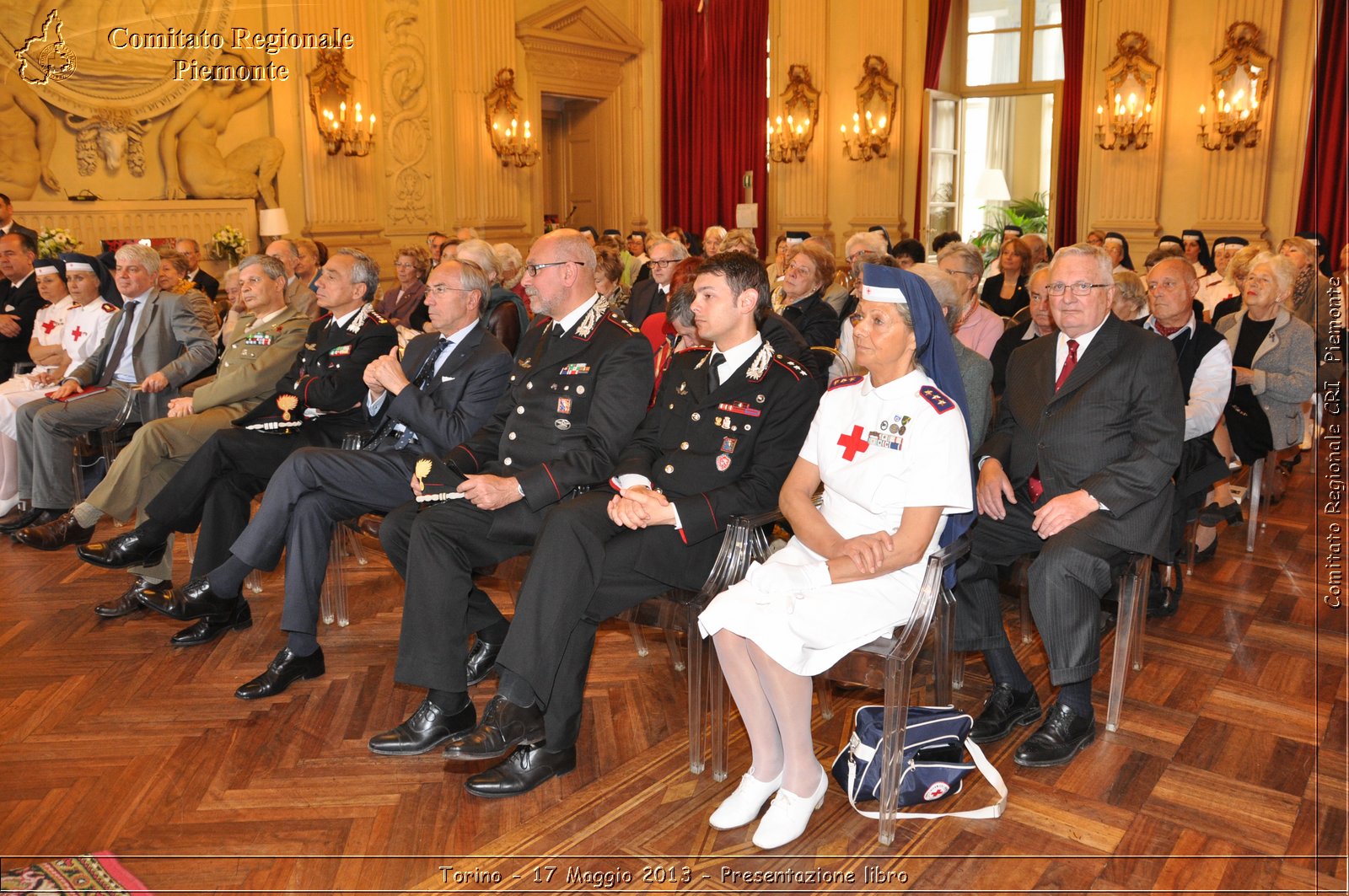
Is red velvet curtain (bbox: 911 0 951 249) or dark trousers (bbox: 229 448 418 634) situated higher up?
red velvet curtain (bbox: 911 0 951 249)

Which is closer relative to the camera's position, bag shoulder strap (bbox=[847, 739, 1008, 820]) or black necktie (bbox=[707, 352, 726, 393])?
bag shoulder strap (bbox=[847, 739, 1008, 820])

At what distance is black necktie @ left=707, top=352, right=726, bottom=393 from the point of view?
3.02 metres

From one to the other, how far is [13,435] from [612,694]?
11.8 feet

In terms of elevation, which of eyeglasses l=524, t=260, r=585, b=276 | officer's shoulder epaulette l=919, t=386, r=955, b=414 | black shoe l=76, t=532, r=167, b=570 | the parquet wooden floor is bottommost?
the parquet wooden floor

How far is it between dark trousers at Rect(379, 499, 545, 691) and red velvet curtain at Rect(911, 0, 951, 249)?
29.1 ft

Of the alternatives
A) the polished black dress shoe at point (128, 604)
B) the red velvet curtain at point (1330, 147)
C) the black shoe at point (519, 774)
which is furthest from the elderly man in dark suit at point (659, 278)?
the red velvet curtain at point (1330, 147)

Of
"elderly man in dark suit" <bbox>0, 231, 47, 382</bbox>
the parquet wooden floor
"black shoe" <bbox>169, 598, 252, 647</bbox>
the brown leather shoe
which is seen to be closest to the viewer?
the parquet wooden floor

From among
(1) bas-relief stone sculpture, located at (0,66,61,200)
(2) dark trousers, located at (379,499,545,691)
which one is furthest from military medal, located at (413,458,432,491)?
(1) bas-relief stone sculpture, located at (0,66,61,200)

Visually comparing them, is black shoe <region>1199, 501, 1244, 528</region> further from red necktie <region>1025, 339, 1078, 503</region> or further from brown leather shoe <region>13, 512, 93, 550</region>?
brown leather shoe <region>13, 512, 93, 550</region>

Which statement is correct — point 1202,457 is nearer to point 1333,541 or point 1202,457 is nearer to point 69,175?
point 1333,541

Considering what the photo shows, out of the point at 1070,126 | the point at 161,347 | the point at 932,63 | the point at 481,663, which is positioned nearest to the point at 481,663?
the point at 481,663

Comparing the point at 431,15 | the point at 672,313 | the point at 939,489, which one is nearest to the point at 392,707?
the point at 672,313

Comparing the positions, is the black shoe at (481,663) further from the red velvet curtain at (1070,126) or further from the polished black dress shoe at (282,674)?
the red velvet curtain at (1070,126)

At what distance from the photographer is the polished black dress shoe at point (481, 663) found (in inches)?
136
